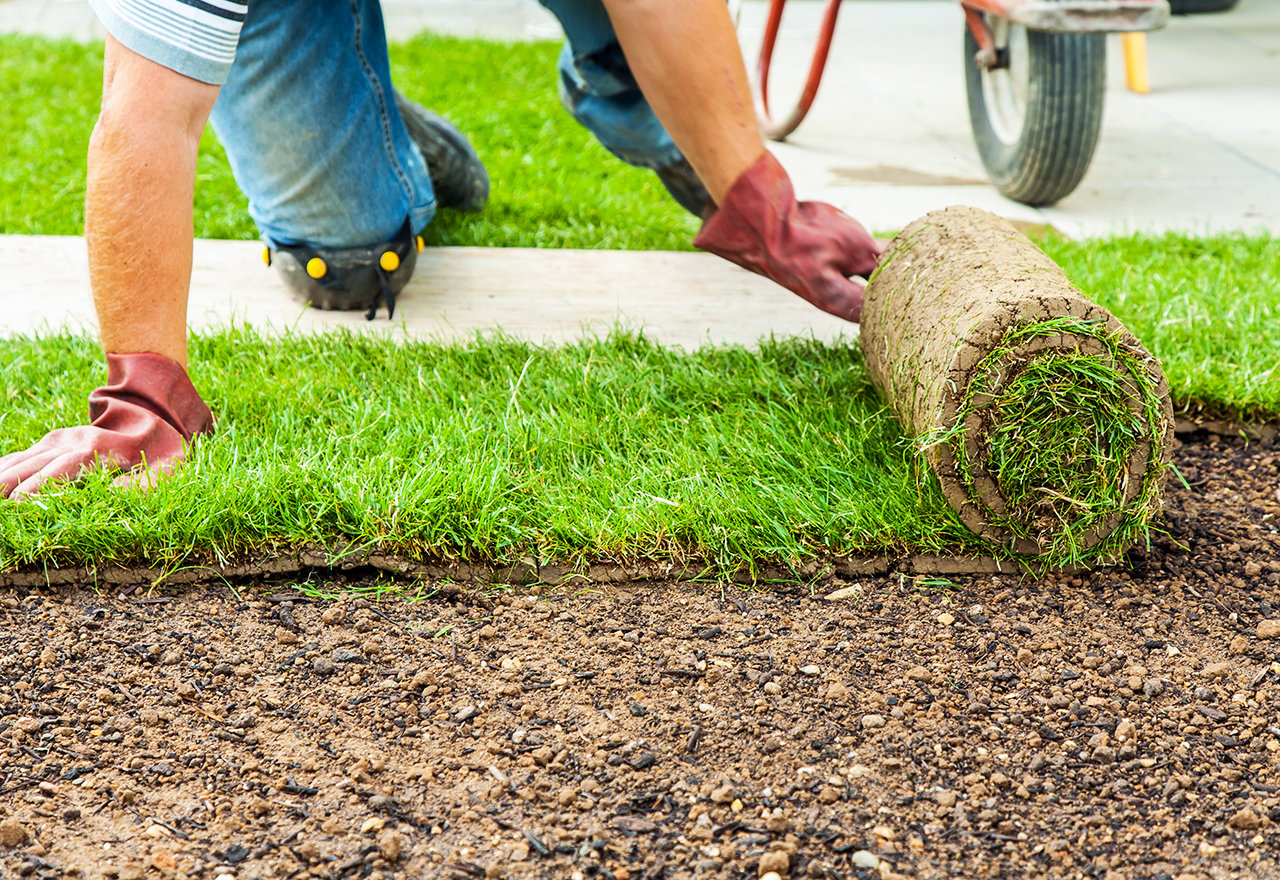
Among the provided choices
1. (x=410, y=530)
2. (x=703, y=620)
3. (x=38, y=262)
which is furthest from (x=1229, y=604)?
(x=38, y=262)

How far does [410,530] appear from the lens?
1.79 m

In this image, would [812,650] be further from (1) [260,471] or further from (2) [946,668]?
(1) [260,471]

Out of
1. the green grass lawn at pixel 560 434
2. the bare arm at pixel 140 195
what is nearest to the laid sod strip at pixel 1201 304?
the green grass lawn at pixel 560 434

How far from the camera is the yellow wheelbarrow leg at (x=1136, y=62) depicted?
492 centimetres

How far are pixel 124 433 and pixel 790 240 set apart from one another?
4.22 ft

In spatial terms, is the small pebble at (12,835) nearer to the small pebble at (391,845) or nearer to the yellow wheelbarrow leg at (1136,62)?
the small pebble at (391,845)

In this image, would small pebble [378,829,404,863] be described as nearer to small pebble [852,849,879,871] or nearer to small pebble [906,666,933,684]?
small pebble [852,849,879,871]

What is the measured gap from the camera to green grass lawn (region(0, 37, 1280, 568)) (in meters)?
1.80

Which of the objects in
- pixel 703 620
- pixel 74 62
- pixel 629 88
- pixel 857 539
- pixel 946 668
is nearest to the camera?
pixel 946 668

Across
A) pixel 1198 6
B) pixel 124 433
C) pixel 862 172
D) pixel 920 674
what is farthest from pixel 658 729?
pixel 1198 6

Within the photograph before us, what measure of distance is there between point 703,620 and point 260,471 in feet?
2.51

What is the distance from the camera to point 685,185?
308 centimetres

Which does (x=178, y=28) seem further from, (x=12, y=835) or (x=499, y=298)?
(x=12, y=835)

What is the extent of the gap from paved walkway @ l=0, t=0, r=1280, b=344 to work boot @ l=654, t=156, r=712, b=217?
0.61 ft
